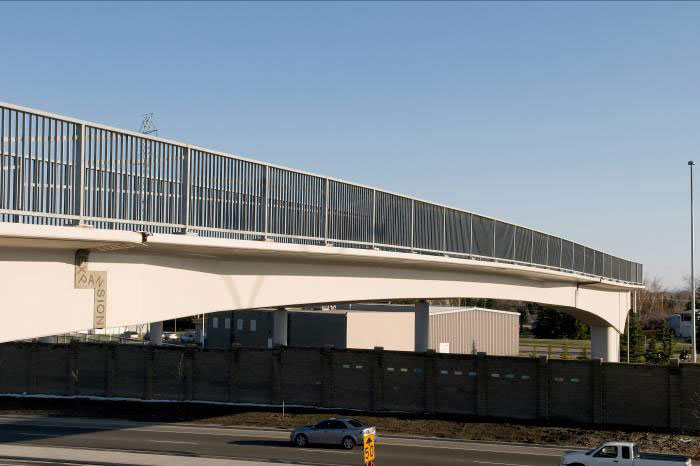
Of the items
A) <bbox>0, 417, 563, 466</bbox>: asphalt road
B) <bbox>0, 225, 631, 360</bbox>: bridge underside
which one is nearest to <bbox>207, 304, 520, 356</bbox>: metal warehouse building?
<bbox>0, 417, 563, 466</bbox>: asphalt road

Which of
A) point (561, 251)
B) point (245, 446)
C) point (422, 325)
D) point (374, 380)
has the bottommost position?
point (245, 446)

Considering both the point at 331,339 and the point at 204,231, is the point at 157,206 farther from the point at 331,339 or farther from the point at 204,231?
the point at 331,339

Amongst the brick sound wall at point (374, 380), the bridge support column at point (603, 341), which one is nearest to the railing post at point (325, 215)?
the brick sound wall at point (374, 380)

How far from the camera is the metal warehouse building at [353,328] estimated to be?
56.1 metres

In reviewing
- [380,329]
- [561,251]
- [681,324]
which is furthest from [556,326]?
[561,251]

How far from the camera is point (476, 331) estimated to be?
247 feet

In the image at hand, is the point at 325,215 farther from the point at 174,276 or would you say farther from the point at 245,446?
the point at 245,446

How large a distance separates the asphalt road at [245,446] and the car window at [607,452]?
3959 millimetres

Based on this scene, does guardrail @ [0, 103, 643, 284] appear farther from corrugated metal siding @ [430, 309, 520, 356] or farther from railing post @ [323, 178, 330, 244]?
corrugated metal siding @ [430, 309, 520, 356]

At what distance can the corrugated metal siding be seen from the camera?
68938 mm

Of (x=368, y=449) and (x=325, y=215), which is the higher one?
(x=325, y=215)

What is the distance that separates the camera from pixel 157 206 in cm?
1467

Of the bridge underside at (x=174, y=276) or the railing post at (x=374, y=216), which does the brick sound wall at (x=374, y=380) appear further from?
the railing post at (x=374, y=216)

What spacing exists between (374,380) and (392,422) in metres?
3.74
